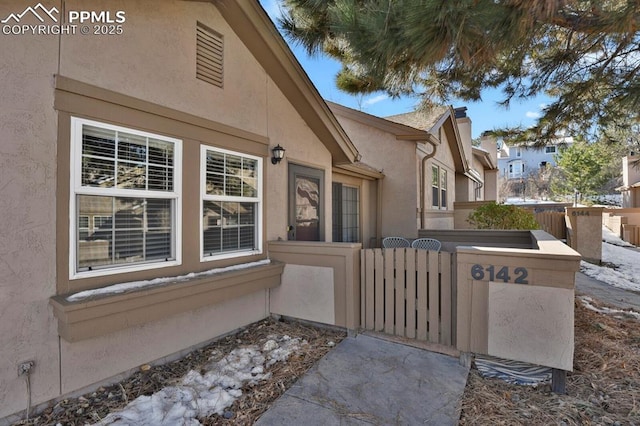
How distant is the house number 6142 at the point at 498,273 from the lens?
10.5ft

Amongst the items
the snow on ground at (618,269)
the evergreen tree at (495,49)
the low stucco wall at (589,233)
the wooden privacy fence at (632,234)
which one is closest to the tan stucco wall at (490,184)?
the wooden privacy fence at (632,234)

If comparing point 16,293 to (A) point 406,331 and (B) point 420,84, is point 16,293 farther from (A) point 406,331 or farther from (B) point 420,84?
(B) point 420,84

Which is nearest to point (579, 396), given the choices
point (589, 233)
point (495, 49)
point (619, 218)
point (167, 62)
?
point (495, 49)

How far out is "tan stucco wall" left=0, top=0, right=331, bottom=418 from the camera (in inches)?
105

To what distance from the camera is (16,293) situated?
8.84ft

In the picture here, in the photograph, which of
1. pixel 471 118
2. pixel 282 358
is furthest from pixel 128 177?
pixel 471 118

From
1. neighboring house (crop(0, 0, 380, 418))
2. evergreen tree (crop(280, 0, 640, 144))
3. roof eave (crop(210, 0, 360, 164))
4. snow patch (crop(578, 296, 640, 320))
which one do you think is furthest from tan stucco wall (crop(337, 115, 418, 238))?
neighboring house (crop(0, 0, 380, 418))

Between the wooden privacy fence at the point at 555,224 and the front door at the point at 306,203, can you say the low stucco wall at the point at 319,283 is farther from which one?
the wooden privacy fence at the point at 555,224

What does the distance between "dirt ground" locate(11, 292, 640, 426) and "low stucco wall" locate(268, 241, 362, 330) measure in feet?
1.37

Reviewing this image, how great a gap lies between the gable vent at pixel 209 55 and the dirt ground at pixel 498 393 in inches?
141

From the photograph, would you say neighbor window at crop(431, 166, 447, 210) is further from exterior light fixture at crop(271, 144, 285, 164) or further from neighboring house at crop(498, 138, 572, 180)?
neighboring house at crop(498, 138, 572, 180)

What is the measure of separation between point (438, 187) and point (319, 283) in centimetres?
847

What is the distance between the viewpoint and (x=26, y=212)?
2.74m

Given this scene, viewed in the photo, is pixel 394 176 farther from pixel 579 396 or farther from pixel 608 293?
pixel 579 396
